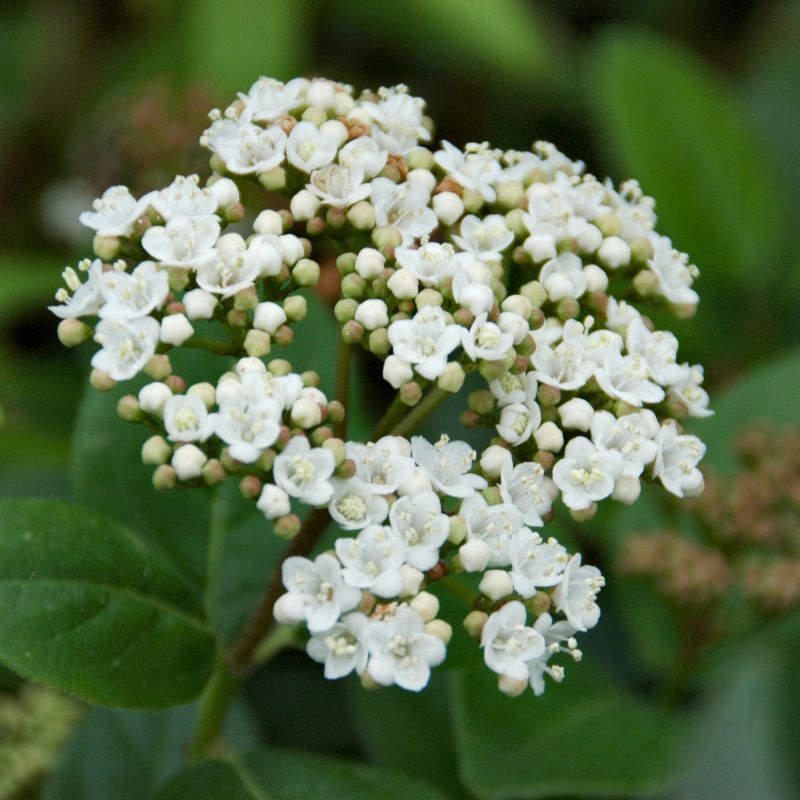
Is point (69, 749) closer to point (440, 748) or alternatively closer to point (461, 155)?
point (440, 748)

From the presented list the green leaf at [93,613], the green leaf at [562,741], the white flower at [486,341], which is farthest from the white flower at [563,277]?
the green leaf at [562,741]

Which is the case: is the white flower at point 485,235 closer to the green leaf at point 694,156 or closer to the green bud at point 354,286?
the green bud at point 354,286

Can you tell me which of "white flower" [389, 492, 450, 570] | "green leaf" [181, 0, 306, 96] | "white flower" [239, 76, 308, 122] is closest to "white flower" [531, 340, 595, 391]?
"white flower" [389, 492, 450, 570]

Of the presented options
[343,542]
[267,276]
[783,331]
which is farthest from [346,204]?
[783,331]

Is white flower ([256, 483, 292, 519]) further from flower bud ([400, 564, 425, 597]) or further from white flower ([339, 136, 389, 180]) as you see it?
white flower ([339, 136, 389, 180])

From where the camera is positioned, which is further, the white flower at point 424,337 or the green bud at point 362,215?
the green bud at point 362,215

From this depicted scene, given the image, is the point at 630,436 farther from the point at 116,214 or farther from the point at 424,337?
the point at 116,214

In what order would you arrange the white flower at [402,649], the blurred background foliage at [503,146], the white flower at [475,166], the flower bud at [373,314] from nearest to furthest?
1. the white flower at [402,649]
2. the flower bud at [373,314]
3. the white flower at [475,166]
4. the blurred background foliage at [503,146]
